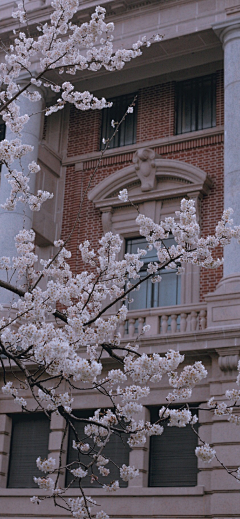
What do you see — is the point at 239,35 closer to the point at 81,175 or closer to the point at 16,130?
the point at 81,175

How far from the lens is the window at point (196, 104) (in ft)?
68.1

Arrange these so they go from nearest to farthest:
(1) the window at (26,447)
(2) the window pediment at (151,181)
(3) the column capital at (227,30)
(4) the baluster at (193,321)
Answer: (4) the baluster at (193,321) < (1) the window at (26,447) < (3) the column capital at (227,30) < (2) the window pediment at (151,181)

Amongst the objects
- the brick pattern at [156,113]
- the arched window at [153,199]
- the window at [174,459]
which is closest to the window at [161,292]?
the arched window at [153,199]

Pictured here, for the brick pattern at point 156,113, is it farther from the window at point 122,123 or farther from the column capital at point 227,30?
the column capital at point 227,30

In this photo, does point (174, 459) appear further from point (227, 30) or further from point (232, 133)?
point (227, 30)

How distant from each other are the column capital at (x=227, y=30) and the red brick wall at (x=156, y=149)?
7.05 feet

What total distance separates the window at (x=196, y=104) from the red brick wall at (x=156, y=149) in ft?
0.79

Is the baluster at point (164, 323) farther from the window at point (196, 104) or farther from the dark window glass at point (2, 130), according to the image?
the dark window glass at point (2, 130)

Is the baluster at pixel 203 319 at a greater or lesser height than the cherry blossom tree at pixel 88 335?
greater

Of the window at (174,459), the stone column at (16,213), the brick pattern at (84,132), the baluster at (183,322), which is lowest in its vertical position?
the window at (174,459)

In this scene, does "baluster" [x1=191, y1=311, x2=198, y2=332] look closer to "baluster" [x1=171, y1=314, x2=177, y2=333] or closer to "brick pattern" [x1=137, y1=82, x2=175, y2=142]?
"baluster" [x1=171, y1=314, x2=177, y2=333]

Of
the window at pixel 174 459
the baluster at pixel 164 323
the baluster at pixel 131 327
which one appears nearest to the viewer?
the window at pixel 174 459

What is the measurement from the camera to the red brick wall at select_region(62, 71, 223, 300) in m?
19.7

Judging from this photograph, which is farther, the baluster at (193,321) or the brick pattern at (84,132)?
the brick pattern at (84,132)
